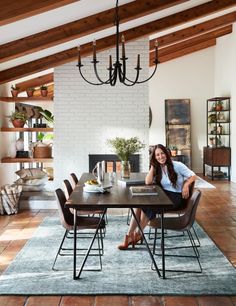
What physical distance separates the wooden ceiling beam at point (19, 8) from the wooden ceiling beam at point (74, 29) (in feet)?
4.88

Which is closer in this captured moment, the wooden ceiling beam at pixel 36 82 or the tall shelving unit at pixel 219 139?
the wooden ceiling beam at pixel 36 82

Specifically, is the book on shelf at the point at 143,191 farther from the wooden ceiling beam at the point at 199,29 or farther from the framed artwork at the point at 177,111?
the framed artwork at the point at 177,111

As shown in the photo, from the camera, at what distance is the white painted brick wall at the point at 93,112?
7863 mm

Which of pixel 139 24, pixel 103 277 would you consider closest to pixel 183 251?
pixel 103 277

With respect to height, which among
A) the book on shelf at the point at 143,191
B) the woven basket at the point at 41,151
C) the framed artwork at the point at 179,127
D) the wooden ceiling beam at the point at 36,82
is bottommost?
the book on shelf at the point at 143,191

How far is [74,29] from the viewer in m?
5.86

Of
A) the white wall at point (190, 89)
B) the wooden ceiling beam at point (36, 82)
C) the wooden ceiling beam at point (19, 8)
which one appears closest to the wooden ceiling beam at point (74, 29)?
the wooden ceiling beam at point (19, 8)

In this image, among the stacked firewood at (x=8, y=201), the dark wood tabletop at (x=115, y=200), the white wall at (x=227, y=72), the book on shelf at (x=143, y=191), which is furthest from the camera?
the white wall at (x=227, y=72)

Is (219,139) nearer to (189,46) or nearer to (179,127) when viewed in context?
(179,127)

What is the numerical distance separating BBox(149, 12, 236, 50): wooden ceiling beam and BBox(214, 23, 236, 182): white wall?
2.94ft

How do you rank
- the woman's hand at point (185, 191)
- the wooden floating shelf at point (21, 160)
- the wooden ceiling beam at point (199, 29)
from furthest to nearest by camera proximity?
1. the wooden ceiling beam at point (199, 29)
2. the wooden floating shelf at point (21, 160)
3. the woman's hand at point (185, 191)

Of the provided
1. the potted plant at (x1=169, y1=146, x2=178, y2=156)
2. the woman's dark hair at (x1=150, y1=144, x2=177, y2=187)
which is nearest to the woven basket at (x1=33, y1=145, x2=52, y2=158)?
the woman's dark hair at (x1=150, y1=144, x2=177, y2=187)

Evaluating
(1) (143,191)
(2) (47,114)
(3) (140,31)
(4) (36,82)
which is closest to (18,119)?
(2) (47,114)

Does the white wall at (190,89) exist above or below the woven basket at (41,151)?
above
